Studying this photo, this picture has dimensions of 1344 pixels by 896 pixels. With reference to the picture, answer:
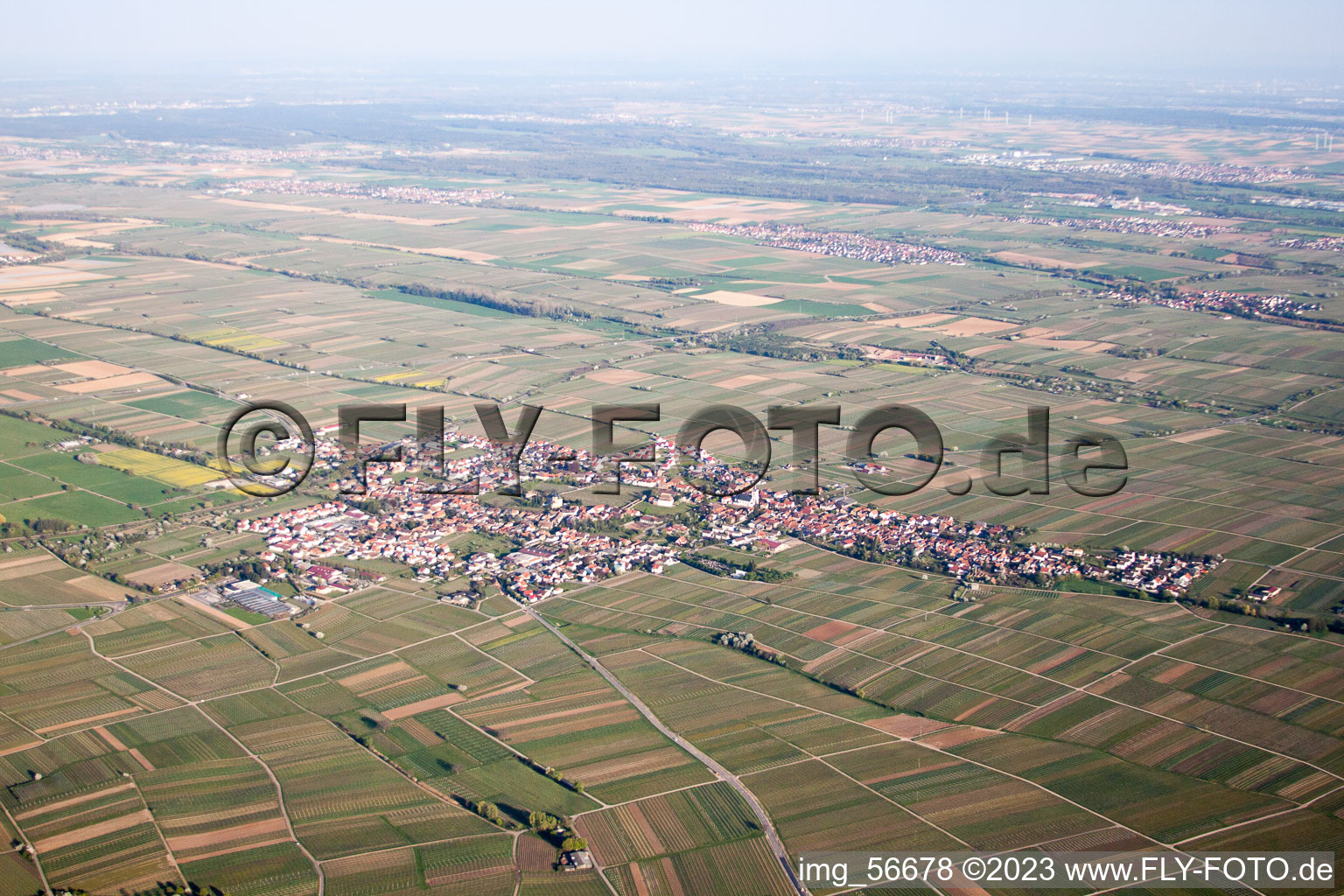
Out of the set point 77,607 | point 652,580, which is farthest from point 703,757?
point 77,607

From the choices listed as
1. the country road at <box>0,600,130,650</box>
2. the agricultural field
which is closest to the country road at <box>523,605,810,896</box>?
the agricultural field

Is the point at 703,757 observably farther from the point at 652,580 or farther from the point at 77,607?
the point at 77,607

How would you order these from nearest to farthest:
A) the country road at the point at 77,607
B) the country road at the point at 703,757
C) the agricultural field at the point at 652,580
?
the country road at the point at 703,757, the agricultural field at the point at 652,580, the country road at the point at 77,607

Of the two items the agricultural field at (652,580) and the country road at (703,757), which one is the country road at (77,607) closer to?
the agricultural field at (652,580)

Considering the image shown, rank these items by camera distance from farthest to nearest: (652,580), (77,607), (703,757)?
(652,580) → (77,607) → (703,757)

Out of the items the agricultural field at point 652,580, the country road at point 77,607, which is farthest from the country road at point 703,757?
the country road at point 77,607

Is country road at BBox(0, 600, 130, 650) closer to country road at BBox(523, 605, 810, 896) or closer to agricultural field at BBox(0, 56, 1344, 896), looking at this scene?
agricultural field at BBox(0, 56, 1344, 896)

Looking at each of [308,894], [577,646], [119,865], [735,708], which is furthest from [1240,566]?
[119,865]

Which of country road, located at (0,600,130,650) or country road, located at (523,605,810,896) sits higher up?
country road, located at (0,600,130,650)
